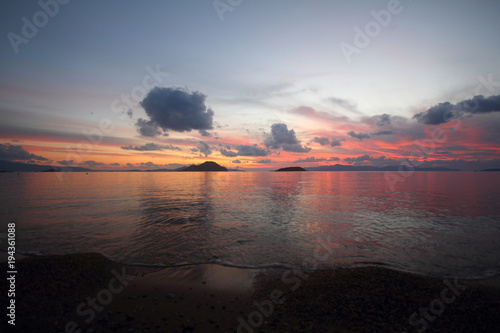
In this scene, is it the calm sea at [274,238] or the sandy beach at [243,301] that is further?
the calm sea at [274,238]

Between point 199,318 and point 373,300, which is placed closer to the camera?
point 199,318

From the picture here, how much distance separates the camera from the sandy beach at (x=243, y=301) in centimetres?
715

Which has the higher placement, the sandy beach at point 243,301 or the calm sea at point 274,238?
the sandy beach at point 243,301

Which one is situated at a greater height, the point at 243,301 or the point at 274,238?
the point at 243,301

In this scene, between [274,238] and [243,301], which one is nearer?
[243,301]

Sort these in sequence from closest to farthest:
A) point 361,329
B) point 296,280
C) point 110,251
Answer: point 361,329, point 296,280, point 110,251

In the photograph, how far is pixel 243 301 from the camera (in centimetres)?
882

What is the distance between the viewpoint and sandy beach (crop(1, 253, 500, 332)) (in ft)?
23.5

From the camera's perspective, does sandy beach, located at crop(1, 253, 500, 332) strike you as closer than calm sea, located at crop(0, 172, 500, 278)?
Yes

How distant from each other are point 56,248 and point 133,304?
36.5 feet

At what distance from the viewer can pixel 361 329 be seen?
6.98 m

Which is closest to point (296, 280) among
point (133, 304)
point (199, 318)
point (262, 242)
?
point (199, 318)

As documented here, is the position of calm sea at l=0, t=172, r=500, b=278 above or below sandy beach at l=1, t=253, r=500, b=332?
below

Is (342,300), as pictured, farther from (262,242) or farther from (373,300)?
(262,242)
